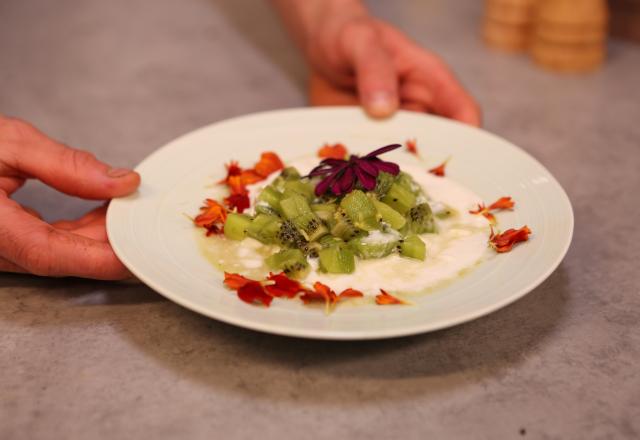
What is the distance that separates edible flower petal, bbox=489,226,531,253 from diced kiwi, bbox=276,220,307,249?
303 millimetres

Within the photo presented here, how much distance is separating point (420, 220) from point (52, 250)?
0.60 meters

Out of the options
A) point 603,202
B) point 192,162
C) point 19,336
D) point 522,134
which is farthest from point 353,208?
point 522,134

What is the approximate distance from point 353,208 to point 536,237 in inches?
11.6

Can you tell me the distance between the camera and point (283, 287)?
1158mm

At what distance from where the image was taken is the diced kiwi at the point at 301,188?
4.51 feet

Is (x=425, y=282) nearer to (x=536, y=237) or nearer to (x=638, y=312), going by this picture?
(x=536, y=237)

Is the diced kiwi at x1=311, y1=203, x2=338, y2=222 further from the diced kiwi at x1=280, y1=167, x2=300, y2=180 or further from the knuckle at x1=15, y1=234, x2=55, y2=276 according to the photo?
the knuckle at x1=15, y1=234, x2=55, y2=276

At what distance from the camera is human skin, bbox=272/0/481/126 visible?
5.83ft

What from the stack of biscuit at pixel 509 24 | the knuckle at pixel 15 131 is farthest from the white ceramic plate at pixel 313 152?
the stack of biscuit at pixel 509 24

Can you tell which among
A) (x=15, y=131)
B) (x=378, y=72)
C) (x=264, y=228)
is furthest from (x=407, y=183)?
(x=15, y=131)

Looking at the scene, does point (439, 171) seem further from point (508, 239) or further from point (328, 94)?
point (328, 94)

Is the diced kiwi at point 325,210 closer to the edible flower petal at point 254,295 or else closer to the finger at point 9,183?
the edible flower petal at point 254,295

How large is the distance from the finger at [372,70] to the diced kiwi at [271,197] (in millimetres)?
418

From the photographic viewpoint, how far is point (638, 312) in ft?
4.34
